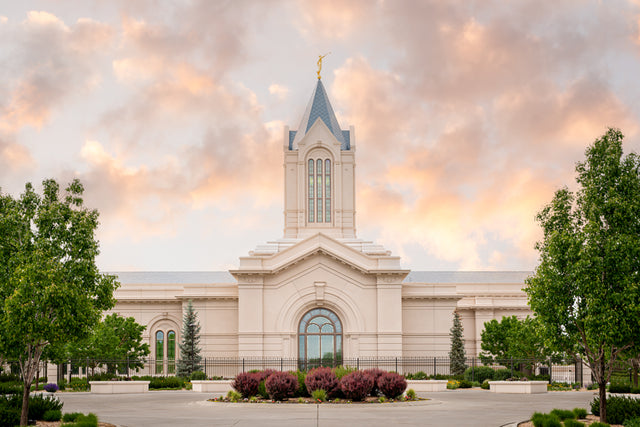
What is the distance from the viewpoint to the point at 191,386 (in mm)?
44219

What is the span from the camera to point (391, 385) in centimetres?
2666

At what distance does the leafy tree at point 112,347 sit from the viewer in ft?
156

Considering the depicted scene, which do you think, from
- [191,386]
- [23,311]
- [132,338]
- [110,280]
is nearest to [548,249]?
[110,280]

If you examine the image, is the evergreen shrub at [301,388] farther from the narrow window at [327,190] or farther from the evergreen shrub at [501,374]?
the narrow window at [327,190]

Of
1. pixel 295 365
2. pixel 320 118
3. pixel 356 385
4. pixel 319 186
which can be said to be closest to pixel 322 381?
pixel 356 385

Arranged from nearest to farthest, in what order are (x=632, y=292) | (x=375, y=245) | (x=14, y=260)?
(x=632, y=292), (x=14, y=260), (x=375, y=245)

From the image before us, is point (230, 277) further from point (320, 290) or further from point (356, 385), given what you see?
point (356, 385)

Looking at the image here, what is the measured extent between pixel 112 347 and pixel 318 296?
14.8 m

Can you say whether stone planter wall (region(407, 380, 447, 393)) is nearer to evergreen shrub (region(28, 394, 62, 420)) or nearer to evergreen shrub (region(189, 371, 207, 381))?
evergreen shrub (region(189, 371, 207, 381))

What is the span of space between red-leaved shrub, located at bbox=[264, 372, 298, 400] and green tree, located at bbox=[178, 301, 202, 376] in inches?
971

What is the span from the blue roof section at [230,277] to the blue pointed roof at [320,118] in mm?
23229

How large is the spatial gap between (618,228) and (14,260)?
17.1 metres

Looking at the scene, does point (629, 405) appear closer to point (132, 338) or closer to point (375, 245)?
point (375, 245)

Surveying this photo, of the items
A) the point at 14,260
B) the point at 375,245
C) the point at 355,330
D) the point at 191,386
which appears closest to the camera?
the point at 14,260
